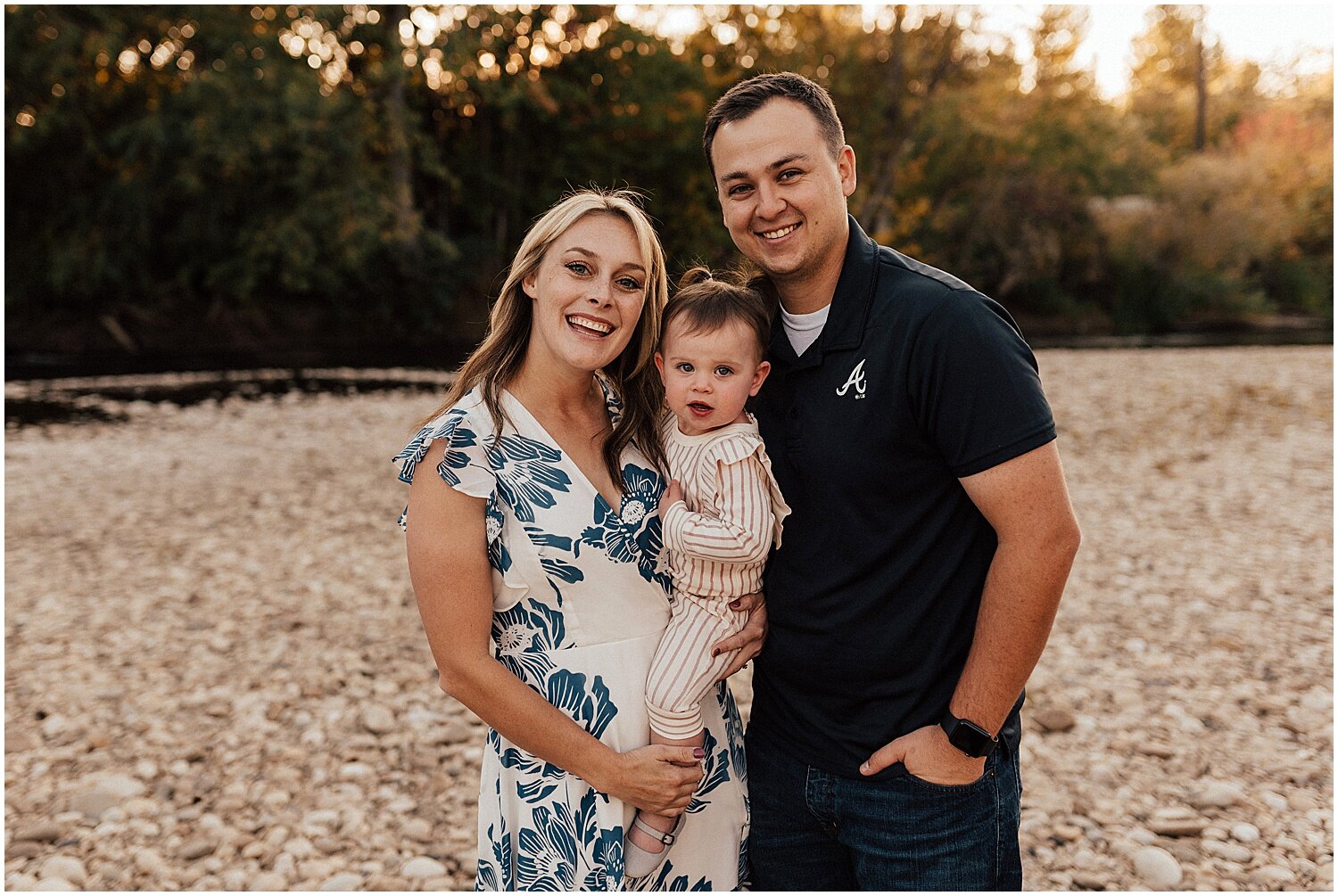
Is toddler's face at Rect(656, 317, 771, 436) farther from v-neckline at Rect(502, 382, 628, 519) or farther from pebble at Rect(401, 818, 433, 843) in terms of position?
pebble at Rect(401, 818, 433, 843)

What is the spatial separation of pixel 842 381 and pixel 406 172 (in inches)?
1043

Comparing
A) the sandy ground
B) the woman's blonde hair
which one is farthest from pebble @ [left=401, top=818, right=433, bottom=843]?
the woman's blonde hair

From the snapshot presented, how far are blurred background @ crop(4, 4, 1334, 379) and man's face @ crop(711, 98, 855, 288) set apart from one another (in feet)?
46.5

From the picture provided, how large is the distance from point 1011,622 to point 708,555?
2.23 ft

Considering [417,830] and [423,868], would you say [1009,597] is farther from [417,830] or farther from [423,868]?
[417,830]

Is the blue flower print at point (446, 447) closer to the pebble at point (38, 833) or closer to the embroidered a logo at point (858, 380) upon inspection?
the embroidered a logo at point (858, 380)

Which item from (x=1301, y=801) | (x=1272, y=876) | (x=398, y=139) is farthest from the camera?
(x=398, y=139)

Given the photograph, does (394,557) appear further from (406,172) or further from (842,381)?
(406,172)

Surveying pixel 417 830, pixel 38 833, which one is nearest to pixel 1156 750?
pixel 417 830

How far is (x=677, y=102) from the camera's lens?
2692 centimetres

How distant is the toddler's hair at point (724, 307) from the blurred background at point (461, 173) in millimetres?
14117

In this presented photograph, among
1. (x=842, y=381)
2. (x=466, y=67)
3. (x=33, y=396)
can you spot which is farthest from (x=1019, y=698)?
(x=466, y=67)

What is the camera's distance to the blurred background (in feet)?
68.2

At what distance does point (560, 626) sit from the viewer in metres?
2.31
